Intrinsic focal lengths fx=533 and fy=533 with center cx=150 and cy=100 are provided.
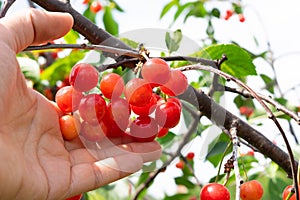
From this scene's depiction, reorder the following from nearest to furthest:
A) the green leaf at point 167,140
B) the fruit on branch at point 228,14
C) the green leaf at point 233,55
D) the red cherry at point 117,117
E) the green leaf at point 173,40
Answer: the red cherry at point 117,117 → the green leaf at point 173,40 → the green leaf at point 233,55 → the green leaf at point 167,140 → the fruit on branch at point 228,14

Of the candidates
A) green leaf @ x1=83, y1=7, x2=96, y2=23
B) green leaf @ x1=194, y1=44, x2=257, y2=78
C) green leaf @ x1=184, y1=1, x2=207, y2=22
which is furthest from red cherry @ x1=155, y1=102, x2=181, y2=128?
green leaf @ x1=83, y1=7, x2=96, y2=23

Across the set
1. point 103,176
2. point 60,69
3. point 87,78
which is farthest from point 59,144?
point 60,69

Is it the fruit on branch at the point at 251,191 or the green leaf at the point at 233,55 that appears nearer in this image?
the fruit on branch at the point at 251,191

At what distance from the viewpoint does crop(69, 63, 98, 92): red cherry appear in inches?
51.3

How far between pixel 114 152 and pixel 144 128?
0.16 m

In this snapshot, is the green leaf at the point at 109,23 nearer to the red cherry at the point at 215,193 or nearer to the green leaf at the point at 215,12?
the green leaf at the point at 215,12

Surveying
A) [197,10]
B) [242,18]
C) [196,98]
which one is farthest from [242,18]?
[196,98]

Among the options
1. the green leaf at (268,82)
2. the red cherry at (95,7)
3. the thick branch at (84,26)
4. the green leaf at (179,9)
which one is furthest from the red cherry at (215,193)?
the red cherry at (95,7)

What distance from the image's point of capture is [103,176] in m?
1.47

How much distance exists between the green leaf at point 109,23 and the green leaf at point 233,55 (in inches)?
40.5

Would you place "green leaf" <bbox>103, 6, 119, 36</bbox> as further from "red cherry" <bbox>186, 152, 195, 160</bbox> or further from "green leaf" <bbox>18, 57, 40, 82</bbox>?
"red cherry" <bbox>186, 152, 195, 160</bbox>

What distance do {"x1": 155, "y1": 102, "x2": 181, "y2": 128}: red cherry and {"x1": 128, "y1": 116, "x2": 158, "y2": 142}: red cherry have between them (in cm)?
4

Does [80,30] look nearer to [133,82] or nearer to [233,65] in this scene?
[133,82]

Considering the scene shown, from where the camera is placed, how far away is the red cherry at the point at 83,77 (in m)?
1.30
